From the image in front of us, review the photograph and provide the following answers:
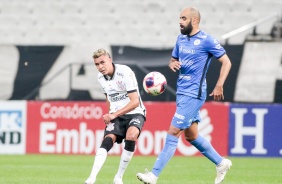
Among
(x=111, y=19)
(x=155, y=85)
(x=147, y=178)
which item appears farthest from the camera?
(x=111, y=19)

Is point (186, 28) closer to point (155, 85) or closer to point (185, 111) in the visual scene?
point (155, 85)

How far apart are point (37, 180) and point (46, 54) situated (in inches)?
241

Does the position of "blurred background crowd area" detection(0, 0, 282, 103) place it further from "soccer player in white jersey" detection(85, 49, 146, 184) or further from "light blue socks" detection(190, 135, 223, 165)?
"soccer player in white jersey" detection(85, 49, 146, 184)

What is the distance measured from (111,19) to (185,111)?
37.2 ft

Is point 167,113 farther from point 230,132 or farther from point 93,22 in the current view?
point 93,22

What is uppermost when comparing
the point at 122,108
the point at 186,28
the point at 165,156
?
the point at 186,28

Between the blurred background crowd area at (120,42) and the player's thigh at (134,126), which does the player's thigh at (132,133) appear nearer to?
the player's thigh at (134,126)

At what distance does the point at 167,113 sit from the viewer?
16750 mm

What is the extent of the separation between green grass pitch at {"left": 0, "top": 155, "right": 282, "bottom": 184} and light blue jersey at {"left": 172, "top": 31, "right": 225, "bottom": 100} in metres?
1.52

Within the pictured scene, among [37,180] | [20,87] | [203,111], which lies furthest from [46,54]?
[37,180]

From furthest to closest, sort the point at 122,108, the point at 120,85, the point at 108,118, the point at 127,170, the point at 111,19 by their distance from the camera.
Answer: the point at 111,19, the point at 127,170, the point at 120,85, the point at 122,108, the point at 108,118

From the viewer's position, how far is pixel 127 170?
43.9 ft

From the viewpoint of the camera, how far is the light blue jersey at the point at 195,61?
9.98 m

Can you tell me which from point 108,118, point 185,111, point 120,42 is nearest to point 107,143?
point 108,118
